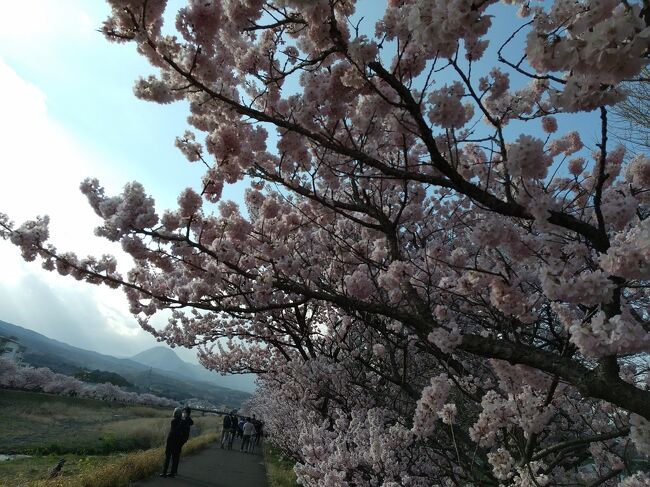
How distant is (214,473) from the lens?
11.7 metres

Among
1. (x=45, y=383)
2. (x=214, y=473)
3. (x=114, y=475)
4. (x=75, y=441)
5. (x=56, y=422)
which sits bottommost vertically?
(x=45, y=383)

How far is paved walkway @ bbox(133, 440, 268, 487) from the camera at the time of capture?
921cm

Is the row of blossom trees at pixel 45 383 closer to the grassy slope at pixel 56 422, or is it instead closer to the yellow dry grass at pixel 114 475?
the grassy slope at pixel 56 422

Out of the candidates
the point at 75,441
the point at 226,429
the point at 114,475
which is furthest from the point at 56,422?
the point at 114,475

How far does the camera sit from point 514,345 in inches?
119

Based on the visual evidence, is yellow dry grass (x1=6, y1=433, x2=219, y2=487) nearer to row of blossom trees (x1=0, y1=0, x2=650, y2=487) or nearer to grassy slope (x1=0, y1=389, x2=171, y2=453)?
row of blossom trees (x1=0, y1=0, x2=650, y2=487)

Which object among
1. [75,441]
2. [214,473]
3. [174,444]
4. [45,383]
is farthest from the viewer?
[45,383]

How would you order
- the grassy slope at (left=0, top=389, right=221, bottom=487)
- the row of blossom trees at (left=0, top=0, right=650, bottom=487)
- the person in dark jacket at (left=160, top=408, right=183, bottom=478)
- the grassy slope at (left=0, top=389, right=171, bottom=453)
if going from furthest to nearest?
the grassy slope at (left=0, top=389, right=171, bottom=453) < the person in dark jacket at (left=160, top=408, right=183, bottom=478) < the grassy slope at (left=0, top=389, right=221, bottom=487) < the row of blossom trees at (left=0, top=0, right=650, bottom=487)

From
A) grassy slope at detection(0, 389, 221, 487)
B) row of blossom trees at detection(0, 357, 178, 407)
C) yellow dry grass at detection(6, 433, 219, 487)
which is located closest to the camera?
yellow dry grass at detection(6, 433, 219, 487)

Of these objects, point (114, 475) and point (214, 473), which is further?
point (214, 473)

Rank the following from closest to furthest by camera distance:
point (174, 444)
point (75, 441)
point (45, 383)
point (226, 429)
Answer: point (174, 444), point (226, 429), point (75, 441), point (45, 383)

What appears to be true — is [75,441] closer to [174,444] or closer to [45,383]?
[174,444]

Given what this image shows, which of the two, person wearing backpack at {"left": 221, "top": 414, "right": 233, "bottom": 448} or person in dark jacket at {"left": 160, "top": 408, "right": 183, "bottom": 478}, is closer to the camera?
person in dark jacket at {"left": 160, "top": 408, "right": 183, "bottom": 478}

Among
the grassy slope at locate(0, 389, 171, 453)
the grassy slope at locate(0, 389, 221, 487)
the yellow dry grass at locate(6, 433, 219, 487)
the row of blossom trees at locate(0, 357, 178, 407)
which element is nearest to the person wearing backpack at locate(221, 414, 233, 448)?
the grassy slope at locate(0, 389, 221, 487)
